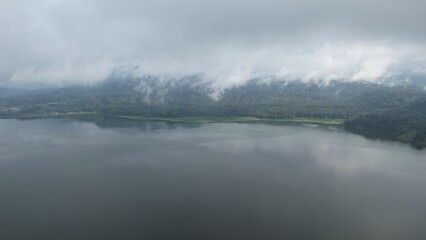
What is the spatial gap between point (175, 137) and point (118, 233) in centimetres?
2564

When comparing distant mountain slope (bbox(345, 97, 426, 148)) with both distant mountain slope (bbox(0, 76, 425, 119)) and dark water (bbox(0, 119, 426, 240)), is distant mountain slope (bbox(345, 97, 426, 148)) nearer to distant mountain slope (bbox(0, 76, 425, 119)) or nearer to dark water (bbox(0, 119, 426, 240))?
dark water (bbox(0, 119, 426, 240))

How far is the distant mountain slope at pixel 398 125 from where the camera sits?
37.7 m

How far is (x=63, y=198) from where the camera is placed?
1905cm

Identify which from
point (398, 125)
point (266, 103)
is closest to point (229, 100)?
point (266, 103)

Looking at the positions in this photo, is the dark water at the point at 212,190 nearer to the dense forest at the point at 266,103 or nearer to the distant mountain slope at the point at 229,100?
the dense forest at the point at 266,103

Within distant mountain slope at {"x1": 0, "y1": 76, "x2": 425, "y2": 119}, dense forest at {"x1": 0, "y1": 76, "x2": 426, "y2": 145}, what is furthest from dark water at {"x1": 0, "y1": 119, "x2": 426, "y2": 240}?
distant mountain slope at {"x1": 0, "y1": 76, "x2": 425, "y2": 119}

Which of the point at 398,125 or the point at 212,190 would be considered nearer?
the point at 212,190

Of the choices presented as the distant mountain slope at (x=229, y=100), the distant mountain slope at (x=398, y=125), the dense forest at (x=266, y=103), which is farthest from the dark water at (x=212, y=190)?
the distant mountain slope at (x=229, y=100)

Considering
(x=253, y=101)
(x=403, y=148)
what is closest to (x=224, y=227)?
(x=403, y=148)

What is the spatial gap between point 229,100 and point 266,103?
1221 cm

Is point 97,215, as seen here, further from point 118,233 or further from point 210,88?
point 210,88

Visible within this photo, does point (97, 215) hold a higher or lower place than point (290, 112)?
lower

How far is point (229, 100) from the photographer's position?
8300 cm

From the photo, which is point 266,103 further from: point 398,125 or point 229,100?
point 398,125
